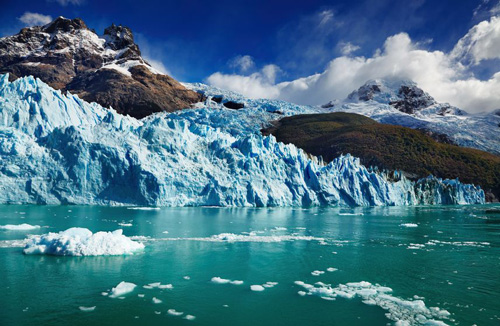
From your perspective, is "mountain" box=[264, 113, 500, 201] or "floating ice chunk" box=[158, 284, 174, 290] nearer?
"floating ice chunk" box=[158, 284, 174, 290]

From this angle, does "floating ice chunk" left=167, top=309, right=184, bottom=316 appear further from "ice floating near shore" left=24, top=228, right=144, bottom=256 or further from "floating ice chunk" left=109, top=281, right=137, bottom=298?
"ice floating near shore" left=24, top=228, right=144, bottom=256

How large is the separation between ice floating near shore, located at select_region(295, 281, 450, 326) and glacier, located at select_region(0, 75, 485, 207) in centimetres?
2344

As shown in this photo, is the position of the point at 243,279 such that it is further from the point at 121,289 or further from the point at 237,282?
the point at 121,289

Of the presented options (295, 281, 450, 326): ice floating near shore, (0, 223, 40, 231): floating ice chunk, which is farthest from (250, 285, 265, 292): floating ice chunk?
(0, 223, 40, 231): floating ice chunk

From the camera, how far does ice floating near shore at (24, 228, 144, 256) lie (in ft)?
35.3

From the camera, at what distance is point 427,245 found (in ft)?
48.7

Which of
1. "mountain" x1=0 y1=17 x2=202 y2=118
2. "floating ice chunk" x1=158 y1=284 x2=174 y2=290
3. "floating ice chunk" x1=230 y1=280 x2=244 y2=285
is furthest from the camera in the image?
"mountain" x1=0 y1=17 x2=202 y2=118

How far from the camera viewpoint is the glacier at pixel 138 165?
27.8m

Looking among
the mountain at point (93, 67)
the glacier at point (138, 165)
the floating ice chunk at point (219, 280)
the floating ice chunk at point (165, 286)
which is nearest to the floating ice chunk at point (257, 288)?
the floating ice chunk at point (219, 280)

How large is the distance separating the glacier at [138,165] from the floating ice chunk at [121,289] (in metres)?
22.2

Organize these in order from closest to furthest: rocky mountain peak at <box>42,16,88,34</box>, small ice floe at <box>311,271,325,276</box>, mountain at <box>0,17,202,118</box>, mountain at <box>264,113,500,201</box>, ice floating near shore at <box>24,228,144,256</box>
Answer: small ice floe at <box>311,271,325,276</box>, ice floating near shore at <box>24,228,144,256</box>, mountain at <box>264,113,500,201</box>, mountain at <box>0,17,202,118</box>, rocky mountain peak at <box>42,16,88,34</box>

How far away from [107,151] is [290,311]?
25533 millimetres

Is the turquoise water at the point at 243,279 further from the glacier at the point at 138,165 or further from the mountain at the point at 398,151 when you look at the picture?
the mountain at the point at 398,151

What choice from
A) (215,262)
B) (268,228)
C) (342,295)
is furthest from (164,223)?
(342,295)
